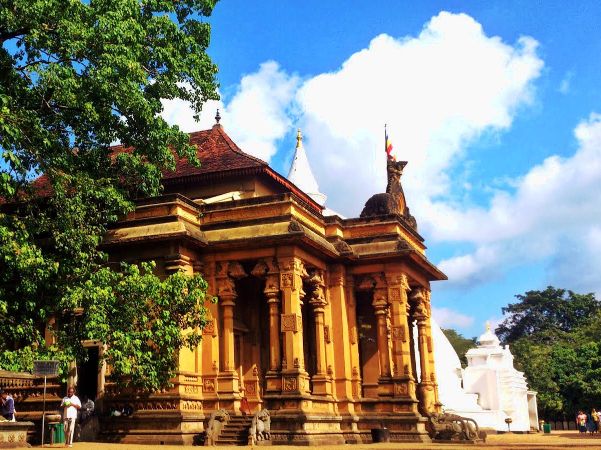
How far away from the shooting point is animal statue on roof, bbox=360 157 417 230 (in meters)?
24.0

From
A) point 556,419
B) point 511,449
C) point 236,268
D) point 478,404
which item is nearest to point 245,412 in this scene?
point 236,268

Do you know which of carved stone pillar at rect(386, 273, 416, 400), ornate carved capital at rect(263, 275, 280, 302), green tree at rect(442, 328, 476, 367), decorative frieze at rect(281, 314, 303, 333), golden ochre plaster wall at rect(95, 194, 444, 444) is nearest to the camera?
golden ochre plaster wall at rect(95, 194, 444, 444)

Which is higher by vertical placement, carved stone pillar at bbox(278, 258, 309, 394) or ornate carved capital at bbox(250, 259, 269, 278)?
ornate carved capital at bbox(250, 259, 269, 278)

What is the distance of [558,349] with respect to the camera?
54219 mm

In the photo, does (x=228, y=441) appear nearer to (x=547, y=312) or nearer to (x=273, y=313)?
(x=273, y=313)

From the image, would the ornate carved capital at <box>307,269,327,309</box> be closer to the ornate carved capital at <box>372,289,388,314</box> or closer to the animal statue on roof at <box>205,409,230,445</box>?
the ornate carved capital at <box>372,289,388,314</box>

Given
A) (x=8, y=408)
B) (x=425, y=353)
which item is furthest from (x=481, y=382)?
(x=8, y=408)

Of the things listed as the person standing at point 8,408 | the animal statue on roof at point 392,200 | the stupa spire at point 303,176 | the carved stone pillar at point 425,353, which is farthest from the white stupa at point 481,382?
the person standing at point 8,408

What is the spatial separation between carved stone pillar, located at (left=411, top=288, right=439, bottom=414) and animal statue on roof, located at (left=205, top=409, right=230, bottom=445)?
7.47 meters

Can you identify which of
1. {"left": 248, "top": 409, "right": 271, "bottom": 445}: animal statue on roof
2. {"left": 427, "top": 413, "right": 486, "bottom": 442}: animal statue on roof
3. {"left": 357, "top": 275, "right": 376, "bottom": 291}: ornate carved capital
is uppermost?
{"left": 357, "top": 275, "right": 376, "bottom": 291}: ornate carved capital

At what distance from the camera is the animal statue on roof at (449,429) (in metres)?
21.9

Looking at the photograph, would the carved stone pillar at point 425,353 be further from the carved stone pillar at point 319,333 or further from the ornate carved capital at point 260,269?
the ornate carved capital at point 260,269

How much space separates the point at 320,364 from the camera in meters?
21.0

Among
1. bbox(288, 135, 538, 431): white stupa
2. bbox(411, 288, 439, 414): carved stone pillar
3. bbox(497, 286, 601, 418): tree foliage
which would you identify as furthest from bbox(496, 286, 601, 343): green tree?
bbox(411, 288, 439, 414): carved stone pillar
